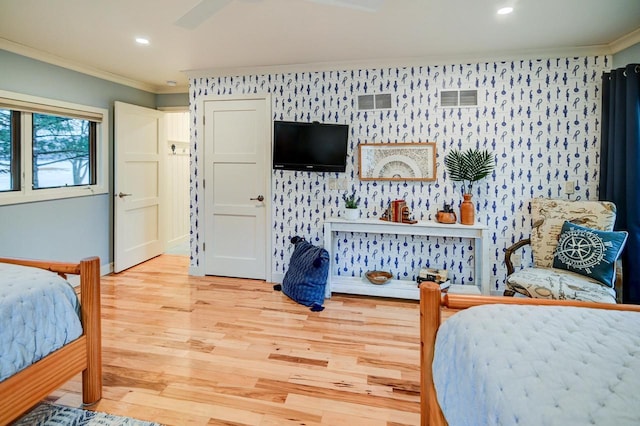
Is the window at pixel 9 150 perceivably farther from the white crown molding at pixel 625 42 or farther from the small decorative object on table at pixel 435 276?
the white crown molding at pixel 625 42

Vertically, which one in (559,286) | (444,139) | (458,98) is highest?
(458,98)

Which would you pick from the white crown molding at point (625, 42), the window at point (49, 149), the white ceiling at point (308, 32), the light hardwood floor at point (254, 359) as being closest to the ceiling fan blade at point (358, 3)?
the white ceiling at point (308, 32)

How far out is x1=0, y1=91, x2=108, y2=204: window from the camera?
3.36m

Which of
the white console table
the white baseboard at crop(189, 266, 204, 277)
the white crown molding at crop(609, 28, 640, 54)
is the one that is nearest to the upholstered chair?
the white console table

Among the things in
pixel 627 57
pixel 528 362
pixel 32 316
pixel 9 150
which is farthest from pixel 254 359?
pixel 627 57

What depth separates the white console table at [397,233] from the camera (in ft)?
11.2

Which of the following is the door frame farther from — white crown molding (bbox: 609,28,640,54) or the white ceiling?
white crown molding (bbox: 609,28,640,54)

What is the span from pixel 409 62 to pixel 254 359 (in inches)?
121

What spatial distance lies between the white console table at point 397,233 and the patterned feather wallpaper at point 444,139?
0.67 feet

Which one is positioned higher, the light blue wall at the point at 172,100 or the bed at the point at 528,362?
the light blue wall at the point at 172,100

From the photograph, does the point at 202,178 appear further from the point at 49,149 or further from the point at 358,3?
the point at 358,3

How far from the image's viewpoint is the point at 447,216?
3.53 metres

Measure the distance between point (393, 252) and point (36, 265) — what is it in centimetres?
300

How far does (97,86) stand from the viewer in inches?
166
